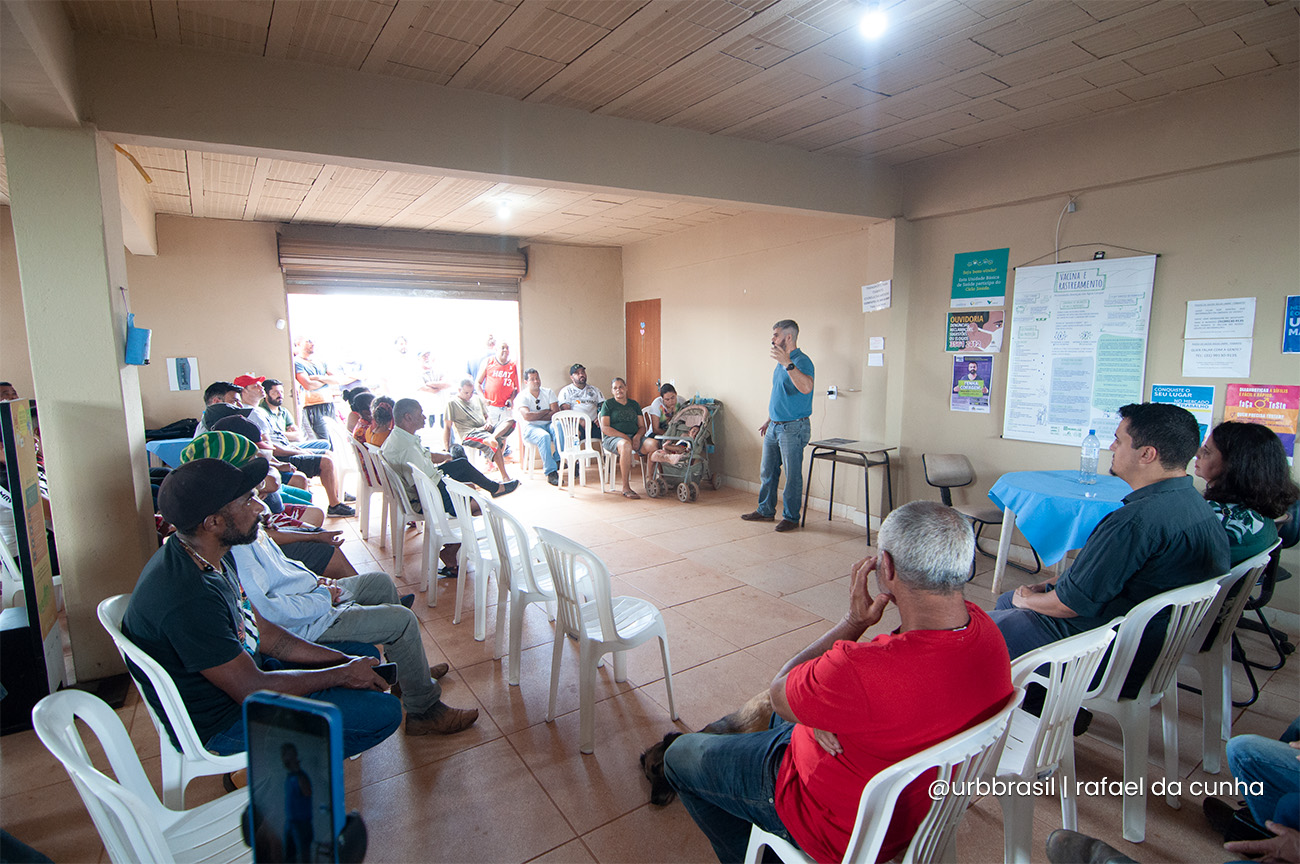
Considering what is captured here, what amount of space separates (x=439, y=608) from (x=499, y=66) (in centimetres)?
284

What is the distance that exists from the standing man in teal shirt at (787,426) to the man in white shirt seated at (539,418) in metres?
Answer: 2.42

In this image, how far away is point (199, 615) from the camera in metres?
1.56

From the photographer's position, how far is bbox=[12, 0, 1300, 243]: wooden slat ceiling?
2.41 metres

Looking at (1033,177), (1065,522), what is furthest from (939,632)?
(1033,177)

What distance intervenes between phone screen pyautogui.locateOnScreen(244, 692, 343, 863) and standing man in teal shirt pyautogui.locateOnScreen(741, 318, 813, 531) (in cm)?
475

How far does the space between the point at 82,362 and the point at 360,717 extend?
196cm

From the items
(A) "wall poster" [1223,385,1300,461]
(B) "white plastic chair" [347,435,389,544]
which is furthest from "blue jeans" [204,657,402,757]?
(A) "wall poster" [1223,385,1300,461]

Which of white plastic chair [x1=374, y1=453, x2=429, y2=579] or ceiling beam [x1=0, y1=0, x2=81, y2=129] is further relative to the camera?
white plastic chair [x1=374, y1=453, x2=429, y2=579]

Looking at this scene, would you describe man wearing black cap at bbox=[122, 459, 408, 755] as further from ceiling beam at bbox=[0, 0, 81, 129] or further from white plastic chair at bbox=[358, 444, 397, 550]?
white plastic chair at bbox=[358, 444, 397, 550]

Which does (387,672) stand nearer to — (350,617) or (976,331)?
(350,617)

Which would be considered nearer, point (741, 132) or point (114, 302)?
point (114, 302)

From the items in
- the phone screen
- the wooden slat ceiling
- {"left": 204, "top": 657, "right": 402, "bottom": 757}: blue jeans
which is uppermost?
the wooden slat ceiling

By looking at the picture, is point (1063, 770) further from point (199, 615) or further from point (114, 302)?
point (114, 302)

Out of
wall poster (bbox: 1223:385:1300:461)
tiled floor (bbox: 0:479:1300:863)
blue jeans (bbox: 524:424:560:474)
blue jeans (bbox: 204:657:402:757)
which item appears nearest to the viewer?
blue jeans (bbox: 204:657:402:757)
